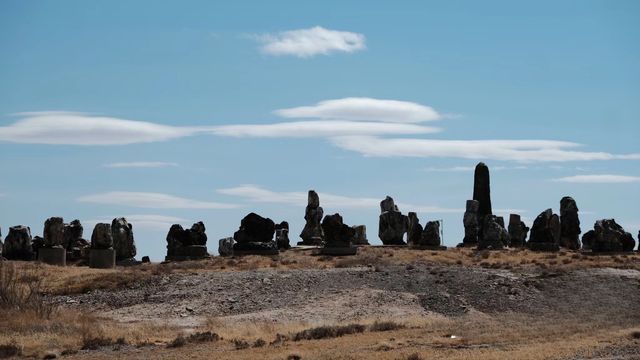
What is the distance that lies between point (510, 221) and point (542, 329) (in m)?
38.9

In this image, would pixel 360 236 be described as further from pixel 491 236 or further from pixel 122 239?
pixel 122 239

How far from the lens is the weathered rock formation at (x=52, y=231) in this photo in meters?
48.7

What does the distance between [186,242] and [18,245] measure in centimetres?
988

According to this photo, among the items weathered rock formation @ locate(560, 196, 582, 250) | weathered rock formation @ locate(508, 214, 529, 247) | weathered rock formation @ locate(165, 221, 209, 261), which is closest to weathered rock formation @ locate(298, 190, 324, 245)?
weathered rock formation @ locate(165, 221, 209, 261)

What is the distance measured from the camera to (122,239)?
5162cm

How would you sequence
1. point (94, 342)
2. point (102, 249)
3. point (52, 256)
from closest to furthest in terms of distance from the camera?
point (94, 342) → point (102, 249) → point (52, 256)

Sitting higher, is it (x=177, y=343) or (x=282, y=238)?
(x=282, y=238)

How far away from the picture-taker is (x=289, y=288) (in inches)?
1490

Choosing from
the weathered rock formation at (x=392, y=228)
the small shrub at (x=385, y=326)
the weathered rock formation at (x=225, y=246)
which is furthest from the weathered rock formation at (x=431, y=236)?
the small shrub at (x=385, y=326)

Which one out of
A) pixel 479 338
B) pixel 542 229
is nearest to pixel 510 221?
pixel 542 229

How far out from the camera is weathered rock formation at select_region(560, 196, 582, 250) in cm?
6488

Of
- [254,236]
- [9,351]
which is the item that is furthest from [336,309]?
[254,236]

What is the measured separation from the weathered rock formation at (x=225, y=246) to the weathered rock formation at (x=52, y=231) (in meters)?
12.6

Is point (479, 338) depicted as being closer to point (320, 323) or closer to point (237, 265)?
point (320, 323)
